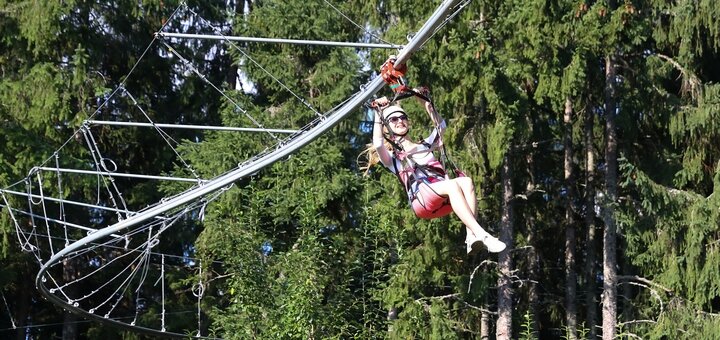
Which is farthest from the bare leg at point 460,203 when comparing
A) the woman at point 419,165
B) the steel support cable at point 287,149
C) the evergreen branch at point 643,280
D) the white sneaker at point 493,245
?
the evergreen branch at point 643,280

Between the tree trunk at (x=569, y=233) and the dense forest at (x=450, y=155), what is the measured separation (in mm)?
34

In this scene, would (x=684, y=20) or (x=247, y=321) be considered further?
(x=684, y=20)

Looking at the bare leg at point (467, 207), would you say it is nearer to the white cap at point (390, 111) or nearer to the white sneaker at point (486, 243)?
the white sneaker at point (486, 243)

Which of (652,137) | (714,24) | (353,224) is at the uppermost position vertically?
(714,24)

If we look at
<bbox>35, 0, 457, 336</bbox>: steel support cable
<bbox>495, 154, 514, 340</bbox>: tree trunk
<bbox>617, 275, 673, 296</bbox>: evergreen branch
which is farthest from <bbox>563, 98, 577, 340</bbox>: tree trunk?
<bbox>35, 0, 457, 336</bbox>: steel support cable

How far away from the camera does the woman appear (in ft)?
32.7

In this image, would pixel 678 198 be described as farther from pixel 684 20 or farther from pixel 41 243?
pixel 41 243

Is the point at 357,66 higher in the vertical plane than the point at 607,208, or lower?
higher

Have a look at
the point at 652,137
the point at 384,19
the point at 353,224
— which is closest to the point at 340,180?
the point at 353,224

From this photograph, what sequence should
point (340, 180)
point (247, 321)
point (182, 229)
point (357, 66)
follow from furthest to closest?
point (182, 229), point (357, 66), point (340, 180), point (247, 321)

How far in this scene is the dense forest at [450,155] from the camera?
17.5 metres

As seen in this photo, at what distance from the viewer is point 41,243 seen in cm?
2250

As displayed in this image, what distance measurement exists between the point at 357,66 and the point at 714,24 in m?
5.35

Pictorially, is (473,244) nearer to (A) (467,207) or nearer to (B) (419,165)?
(A) (467,207)
